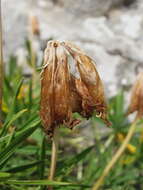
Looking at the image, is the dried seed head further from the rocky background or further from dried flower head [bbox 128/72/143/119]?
dried flower head [bbox 128/72/143/119]

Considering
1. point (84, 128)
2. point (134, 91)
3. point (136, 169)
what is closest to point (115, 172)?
point (136, 169)

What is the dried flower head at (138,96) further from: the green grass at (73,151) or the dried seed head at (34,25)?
the dried seed head at (34,25)

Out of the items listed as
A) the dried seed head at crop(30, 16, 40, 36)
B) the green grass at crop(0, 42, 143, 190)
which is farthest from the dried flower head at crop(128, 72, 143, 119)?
the dried seed head at crop(30, 16, 40, 36)

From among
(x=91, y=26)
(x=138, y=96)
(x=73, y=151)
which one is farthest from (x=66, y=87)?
(x=91, y=26)

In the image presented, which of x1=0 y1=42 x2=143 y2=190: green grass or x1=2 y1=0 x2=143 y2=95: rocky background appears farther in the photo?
x1=2 y1=0 x2=143 y2=95: rocky background

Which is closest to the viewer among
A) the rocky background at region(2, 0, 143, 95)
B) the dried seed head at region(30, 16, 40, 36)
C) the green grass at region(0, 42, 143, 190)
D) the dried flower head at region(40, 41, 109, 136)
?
the dried flower head at region(40, 41, 109, 136)
